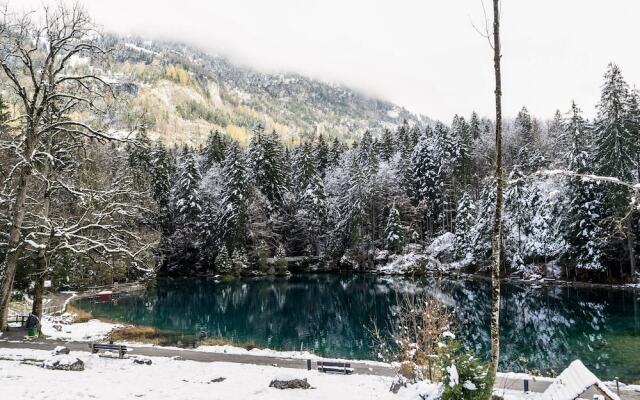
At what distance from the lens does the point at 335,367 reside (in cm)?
1714

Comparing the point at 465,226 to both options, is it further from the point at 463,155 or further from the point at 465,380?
the point at 465,380

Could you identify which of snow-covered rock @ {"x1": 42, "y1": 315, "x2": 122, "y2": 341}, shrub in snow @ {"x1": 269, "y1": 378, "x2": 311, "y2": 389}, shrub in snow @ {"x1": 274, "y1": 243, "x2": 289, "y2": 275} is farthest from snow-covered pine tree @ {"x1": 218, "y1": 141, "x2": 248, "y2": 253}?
shrub in snow @ {"x1": 269, "y1": 378, "x2": 311, "y2": 389}

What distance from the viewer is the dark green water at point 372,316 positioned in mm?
25562

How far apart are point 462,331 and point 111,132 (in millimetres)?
23682

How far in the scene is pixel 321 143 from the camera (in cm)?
8806

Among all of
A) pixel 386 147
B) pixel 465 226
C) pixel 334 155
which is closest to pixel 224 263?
pixel 465 226

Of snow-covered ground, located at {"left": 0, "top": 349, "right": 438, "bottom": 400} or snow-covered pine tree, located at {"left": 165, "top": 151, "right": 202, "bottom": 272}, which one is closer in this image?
snow-covered ground, located at {"left": 0, "top": 349, "right": 438, "bottom": 400}

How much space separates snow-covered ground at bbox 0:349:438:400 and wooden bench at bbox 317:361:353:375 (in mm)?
351

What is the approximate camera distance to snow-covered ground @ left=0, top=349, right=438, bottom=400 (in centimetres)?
1159

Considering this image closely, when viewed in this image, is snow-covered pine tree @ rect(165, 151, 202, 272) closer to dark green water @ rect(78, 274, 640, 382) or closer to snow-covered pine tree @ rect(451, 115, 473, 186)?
dark green water @ rect(78, 274, 640, 382)

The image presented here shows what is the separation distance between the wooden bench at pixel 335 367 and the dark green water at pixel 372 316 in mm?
7443

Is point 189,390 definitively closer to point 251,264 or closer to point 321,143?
point 251,264

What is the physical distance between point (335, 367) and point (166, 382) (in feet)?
19.8

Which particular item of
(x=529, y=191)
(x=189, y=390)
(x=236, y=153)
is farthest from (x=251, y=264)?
(x=189, y=390)
